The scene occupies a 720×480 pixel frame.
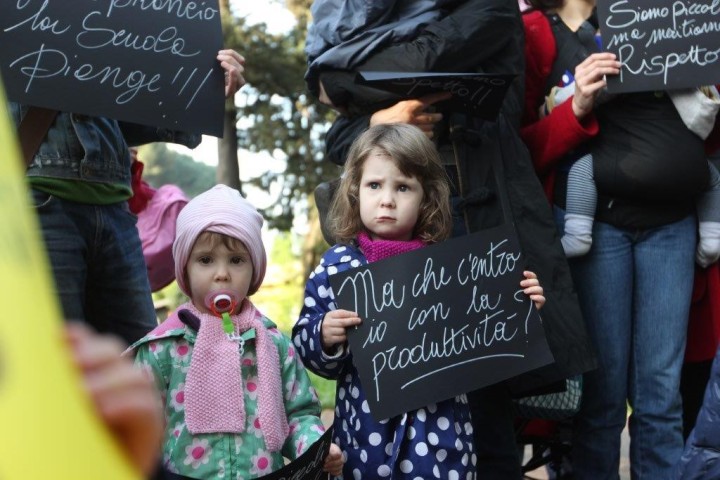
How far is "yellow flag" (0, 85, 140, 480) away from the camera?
0.49 m

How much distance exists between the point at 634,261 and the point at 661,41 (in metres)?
0.71

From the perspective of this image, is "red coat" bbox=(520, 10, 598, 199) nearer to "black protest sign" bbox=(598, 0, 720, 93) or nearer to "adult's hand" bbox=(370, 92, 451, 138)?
"black protest sign" bbox=(598, 0, 720, 93)

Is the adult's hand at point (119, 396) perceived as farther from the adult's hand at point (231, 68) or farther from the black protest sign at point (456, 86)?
the adult's hand at point (231, 68)

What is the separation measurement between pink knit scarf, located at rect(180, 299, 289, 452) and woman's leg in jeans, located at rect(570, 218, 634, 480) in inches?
47.9

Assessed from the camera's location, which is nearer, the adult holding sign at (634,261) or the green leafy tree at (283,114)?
the adult holding sign at (634,261)

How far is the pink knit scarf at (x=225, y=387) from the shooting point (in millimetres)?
2455

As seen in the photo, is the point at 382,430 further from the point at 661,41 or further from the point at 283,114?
the point at 283,114

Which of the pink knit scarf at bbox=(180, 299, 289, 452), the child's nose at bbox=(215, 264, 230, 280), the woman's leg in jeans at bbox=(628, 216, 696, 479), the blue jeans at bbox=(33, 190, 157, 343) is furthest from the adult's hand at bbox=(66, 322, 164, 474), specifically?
the woman's leg in jeans at bbox=(628, 216, 696, 479)

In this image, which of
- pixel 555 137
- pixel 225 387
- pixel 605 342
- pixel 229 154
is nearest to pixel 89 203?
pixel 225 387

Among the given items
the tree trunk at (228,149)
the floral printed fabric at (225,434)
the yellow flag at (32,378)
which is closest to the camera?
the yellow flag at (32,378)

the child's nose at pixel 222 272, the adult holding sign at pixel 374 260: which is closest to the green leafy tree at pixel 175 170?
the adult holding sign at pixel 374 260

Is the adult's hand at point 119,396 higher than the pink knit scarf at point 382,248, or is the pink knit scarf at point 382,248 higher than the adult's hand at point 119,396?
the pink knit scarf at point 382,248

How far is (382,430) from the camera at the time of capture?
2721 millimetres

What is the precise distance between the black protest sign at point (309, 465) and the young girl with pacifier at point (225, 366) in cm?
14
